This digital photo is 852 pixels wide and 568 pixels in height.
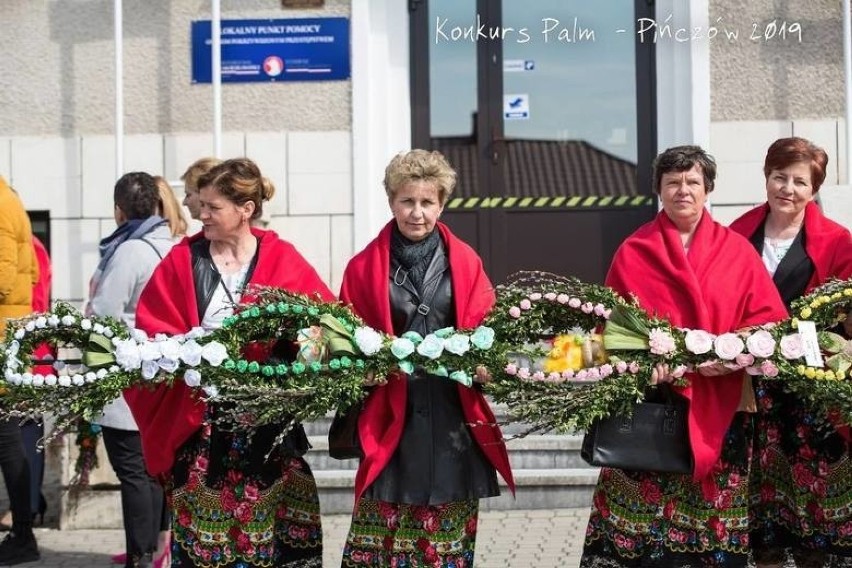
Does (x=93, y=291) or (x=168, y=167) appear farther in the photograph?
(x=168, y=167)

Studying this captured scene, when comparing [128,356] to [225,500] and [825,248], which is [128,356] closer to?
[225,500]

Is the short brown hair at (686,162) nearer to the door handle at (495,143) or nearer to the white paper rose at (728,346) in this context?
the white paper rose at (728,346)

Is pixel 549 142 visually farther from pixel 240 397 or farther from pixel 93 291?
pixel 240 397

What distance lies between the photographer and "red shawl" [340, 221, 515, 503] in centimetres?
457

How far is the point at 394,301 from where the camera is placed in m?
4.64

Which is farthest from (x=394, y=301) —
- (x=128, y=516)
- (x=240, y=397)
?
(x=128, y=516)

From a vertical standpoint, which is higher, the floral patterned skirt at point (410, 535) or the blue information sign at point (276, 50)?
the blue information sign at point (276, 50)

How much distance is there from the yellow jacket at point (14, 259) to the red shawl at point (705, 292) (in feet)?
10.5

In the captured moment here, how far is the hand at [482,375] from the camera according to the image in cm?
445

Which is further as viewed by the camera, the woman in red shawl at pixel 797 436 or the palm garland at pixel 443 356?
the woman in red shawl at pixel 797 436

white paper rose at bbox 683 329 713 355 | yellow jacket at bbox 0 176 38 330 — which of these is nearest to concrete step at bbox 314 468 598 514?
yellow jacket at bbox 0 176 38 330

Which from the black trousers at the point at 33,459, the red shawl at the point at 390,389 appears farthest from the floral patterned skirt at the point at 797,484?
the black trousers at the point at 33,459

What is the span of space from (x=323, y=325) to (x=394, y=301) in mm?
287

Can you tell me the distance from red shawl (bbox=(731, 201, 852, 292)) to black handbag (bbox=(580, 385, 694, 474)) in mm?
883
